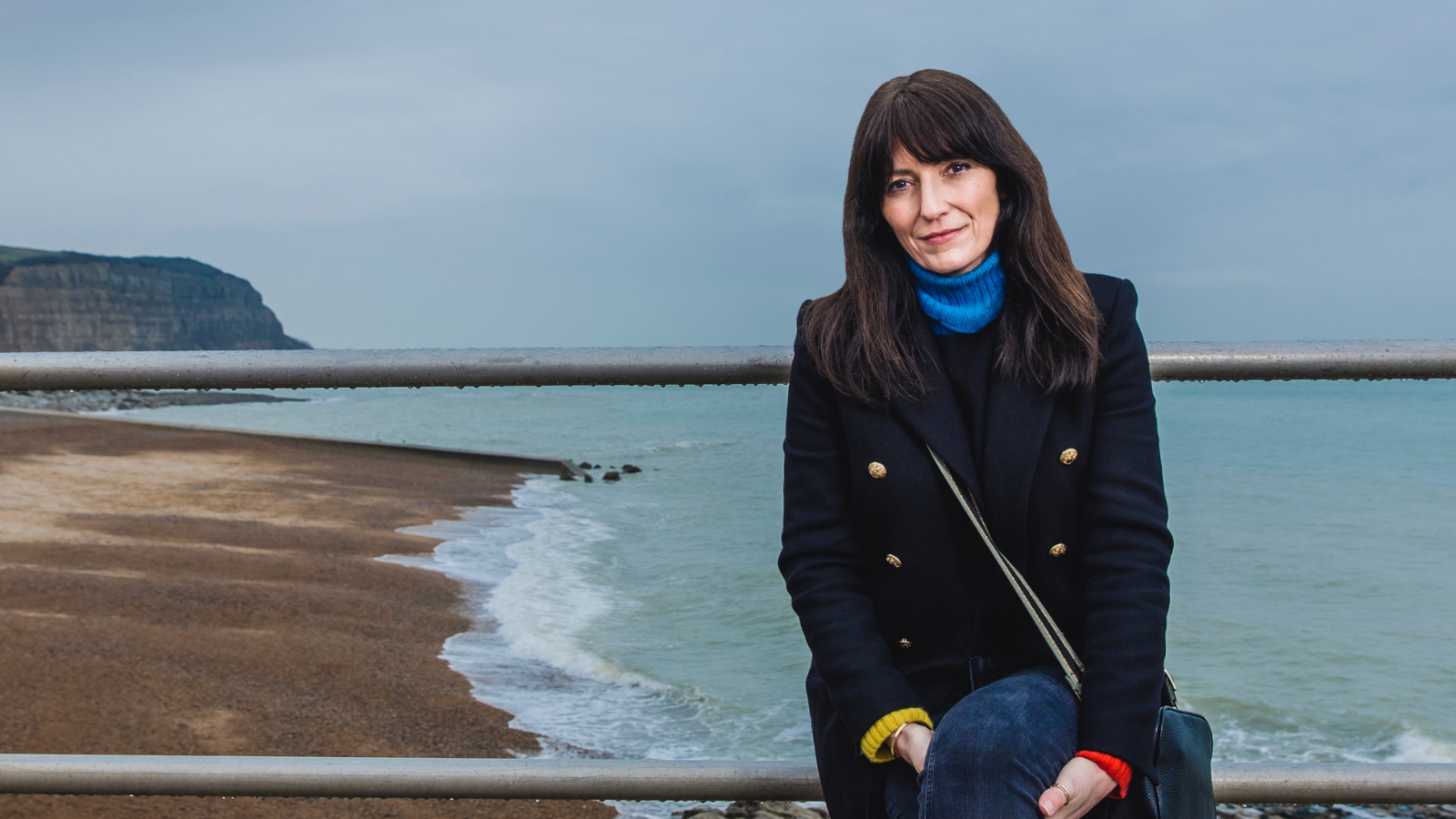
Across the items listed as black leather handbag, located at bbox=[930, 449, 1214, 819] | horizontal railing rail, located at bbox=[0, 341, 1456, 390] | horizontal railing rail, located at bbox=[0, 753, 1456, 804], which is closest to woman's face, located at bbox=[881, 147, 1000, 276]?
horizontal railing rail, located at bbox=[0, 341, 1456, 390]

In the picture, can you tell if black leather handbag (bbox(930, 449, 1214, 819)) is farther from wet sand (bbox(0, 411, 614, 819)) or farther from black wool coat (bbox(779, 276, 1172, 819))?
wet sand (bbox(0, 411, 614, 819))

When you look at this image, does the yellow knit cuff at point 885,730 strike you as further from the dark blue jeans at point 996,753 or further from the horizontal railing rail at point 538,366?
the horizontal railing rail at point 538,366

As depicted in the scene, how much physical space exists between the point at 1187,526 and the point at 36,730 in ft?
60.6

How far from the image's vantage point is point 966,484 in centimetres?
144

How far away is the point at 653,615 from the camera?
1105 centimetres

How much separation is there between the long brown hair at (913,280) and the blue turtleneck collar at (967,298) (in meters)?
0.02

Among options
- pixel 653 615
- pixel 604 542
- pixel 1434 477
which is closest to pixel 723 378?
pixel 653 615

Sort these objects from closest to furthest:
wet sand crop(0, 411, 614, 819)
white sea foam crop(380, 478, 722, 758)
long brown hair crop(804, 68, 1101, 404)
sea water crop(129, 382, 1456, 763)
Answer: long brown hair crop(804, 68, 1101, 404), wet sand crop(0, 411, 614, 819), white sea foam crop(380, 478, 722, 758), sea water crop(129, 382, 1456, 763)

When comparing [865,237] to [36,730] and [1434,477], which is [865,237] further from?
[1434,477]

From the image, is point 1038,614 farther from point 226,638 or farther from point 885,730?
point 226,638

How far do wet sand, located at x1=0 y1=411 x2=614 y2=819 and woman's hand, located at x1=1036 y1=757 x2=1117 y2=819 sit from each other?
3.72 metres

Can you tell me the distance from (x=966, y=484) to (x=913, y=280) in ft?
1.17

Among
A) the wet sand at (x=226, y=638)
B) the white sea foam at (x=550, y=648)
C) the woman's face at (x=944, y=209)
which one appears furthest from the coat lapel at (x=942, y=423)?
the white sea foam at (x=550, y=648)

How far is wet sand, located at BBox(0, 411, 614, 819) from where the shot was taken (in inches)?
204
